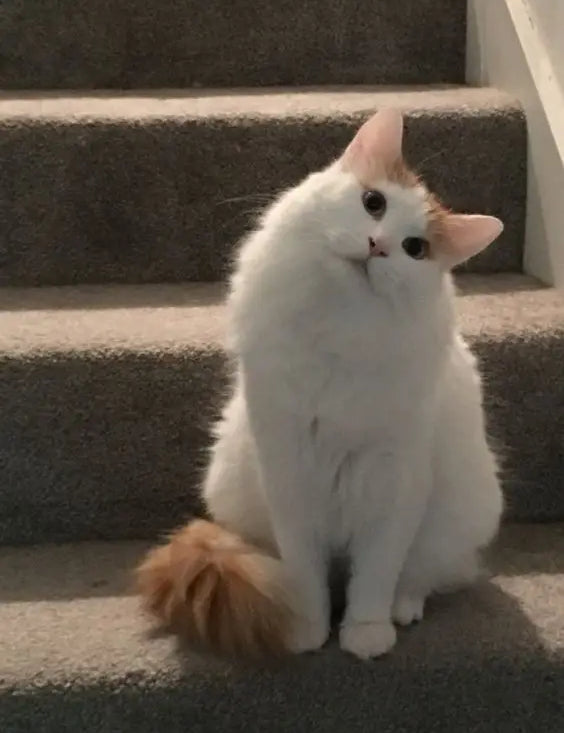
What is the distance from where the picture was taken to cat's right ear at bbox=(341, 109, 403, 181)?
38.6 inches

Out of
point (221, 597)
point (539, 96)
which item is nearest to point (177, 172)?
point (539, 96)

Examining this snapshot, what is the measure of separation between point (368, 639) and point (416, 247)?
373 millimetres

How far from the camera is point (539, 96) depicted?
1.48 meters

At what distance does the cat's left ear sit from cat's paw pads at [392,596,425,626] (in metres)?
0.34

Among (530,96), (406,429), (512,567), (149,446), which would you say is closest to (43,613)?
(149,446)

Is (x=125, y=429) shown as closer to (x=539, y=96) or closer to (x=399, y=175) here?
(x=399, y=175)

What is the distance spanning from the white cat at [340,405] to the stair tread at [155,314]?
0.78ft

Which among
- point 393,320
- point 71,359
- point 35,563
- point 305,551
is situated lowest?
point 35,563

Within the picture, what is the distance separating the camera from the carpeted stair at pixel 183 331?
99 centimetres

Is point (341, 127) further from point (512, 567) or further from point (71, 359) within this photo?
point (512, 567)

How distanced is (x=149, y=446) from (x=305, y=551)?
30cm

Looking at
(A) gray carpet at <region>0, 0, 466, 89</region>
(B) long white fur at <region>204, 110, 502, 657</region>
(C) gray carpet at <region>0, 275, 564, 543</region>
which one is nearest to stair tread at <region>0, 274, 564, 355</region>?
(C) gray carpet at <region>0, 275, 564, 543</region>

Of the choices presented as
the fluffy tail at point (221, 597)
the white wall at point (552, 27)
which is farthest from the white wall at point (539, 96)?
the fluffy tail at point (221, 597)

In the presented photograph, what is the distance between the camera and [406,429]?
38.7 inches
